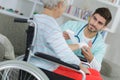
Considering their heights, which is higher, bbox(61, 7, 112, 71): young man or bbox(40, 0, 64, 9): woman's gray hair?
bbox(40, 0, 64, 9): woman's gray hair

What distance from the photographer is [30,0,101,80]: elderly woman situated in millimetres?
1872

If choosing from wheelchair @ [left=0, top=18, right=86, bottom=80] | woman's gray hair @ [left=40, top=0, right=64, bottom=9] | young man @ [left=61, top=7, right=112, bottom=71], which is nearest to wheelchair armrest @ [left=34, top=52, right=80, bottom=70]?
wheelchair @ [left=0, top=18, right=86, bottom=80]

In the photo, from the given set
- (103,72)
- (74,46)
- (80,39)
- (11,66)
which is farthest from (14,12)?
(11,66)

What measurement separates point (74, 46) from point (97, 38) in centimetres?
62

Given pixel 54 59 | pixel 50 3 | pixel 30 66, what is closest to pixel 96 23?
pixel 50 3

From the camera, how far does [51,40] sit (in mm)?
1871

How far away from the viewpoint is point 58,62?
6.00ft

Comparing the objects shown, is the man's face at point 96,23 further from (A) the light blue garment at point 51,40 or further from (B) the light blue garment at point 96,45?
(A) the light blue garment at point 51,40

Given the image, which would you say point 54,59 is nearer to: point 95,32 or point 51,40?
point 51,40

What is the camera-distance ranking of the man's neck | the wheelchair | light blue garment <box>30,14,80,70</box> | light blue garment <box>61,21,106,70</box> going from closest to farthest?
the wheelchair < light blue garment <box>30,14,80,70</box> < light blue garment <box>61,21,106,70</box> < the man's neck

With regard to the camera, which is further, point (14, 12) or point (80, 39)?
point (14, 12)

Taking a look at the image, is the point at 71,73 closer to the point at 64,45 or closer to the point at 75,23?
the point at 64,45

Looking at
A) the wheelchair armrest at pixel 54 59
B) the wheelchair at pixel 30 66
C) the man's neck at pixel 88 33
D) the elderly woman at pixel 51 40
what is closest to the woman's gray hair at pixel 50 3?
the elderly woman at pixel 51 40

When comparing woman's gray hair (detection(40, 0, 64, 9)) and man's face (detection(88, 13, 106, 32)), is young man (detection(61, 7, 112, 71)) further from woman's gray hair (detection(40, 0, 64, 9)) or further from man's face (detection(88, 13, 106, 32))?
woman's gray hair (detection(40, 0, 64, 9))
